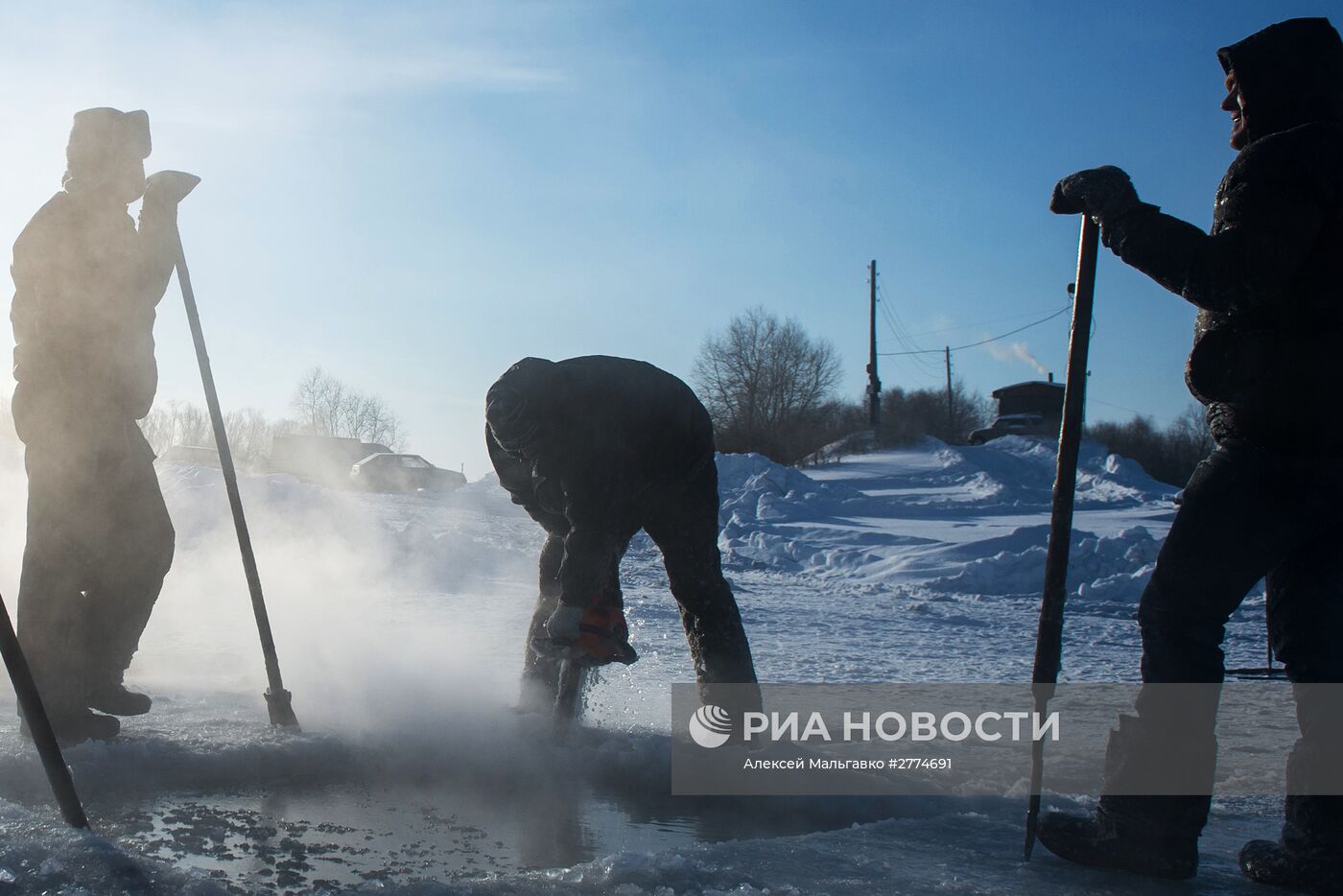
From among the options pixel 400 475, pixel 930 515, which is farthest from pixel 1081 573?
pixel 400 475

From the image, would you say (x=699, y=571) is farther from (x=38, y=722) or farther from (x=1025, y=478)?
(x=1025, y=478)

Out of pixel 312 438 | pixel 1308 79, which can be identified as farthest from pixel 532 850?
pixel 312 438

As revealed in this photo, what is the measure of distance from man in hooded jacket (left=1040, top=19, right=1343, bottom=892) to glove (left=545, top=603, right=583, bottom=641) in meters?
1.44

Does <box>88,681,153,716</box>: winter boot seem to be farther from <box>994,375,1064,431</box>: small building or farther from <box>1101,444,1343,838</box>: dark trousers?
<box>994,375,1064,431</box>: small building

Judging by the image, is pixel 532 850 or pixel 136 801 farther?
pixel 136 801

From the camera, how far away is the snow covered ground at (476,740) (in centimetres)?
223

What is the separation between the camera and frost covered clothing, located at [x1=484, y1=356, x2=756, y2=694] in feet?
10.4

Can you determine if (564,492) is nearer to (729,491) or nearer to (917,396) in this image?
(729,491)

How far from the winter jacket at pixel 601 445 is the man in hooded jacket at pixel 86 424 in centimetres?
128

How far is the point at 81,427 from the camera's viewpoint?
335 cm

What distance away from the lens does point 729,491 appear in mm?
18031

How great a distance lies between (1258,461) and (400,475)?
26.6 meters

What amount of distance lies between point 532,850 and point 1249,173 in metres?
2.27

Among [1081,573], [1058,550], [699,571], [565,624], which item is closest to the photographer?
[1058,550]
